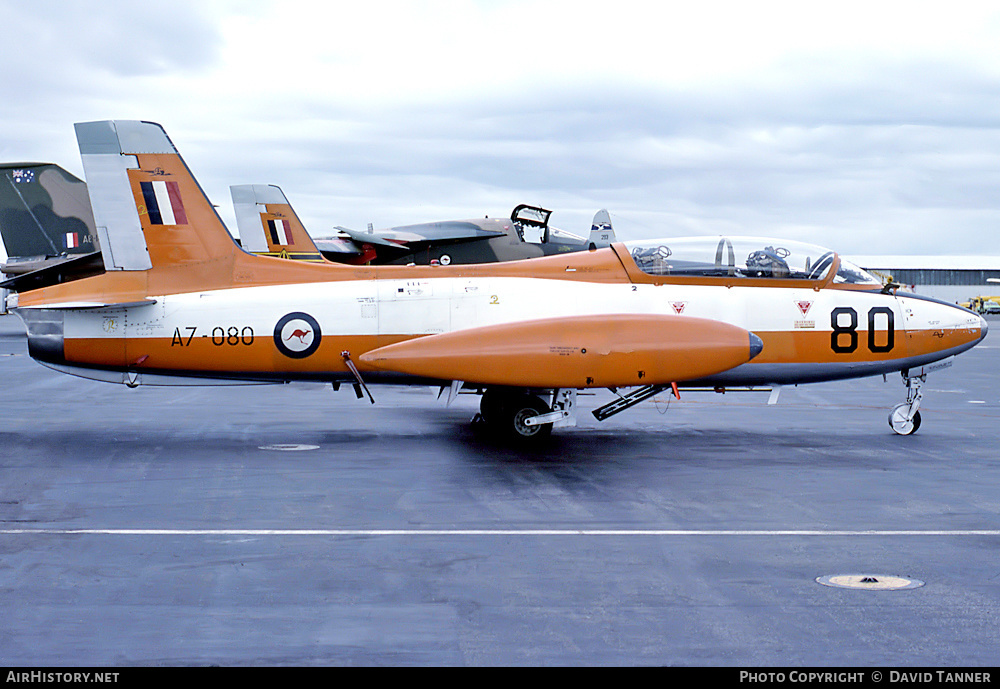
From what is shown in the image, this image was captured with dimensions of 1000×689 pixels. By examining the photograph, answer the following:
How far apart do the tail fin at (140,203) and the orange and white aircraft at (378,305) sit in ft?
0.07

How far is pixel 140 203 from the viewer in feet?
51.8

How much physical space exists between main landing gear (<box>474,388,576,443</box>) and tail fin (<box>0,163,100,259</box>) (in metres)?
33.0

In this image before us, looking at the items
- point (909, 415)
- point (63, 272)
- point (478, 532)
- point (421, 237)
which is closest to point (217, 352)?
point (478, 532)

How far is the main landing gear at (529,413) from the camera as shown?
14.8 metres

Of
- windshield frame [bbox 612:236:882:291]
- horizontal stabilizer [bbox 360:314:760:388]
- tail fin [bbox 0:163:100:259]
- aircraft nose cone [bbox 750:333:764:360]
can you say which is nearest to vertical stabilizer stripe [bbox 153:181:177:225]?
horizontal stabilizer [bbox 360:314:760:388]

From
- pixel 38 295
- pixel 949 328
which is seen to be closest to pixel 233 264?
pixel 38 295

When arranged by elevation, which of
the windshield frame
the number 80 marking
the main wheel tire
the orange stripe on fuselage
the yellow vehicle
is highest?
the windshield frame

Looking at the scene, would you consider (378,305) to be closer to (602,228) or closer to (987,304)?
(602,228)

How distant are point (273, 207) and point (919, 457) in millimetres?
28045

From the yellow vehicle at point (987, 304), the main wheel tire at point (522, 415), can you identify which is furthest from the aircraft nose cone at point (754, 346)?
the yellow vehicle at point (987, 304)

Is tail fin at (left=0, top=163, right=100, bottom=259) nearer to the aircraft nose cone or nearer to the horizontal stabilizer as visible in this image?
the horizontal stabilizer

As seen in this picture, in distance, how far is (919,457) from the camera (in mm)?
14312

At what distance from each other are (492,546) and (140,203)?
993cm

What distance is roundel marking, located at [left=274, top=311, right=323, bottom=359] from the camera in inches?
597
